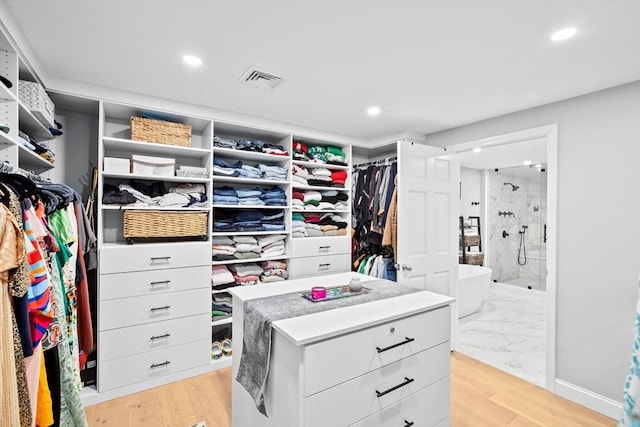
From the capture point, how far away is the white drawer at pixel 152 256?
2.20m

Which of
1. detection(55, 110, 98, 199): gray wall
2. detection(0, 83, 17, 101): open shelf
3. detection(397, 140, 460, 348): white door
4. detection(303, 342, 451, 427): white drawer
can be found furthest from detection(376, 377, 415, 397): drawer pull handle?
detection(55, 110, 98, 199): gray wall

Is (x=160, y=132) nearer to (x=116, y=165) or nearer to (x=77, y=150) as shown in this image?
(x=116, y=165)

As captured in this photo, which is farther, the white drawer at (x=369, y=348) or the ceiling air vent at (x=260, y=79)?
the ceiling air vent at (x=260, y=79)

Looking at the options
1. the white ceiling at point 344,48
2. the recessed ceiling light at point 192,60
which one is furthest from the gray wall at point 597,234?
the recessed ceiling light at point 192,60

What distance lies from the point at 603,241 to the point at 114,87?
3648 mm

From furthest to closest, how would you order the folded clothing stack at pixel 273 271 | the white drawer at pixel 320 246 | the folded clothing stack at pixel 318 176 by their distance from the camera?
the folded clothing stack at pixel 318 176 → the white drawer at pixel 320 246 → the folded clothing stack at pixel 273 271

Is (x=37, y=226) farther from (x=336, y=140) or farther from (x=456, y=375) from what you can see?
(x=456, y=375)

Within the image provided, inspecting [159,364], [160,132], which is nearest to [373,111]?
[160,132]

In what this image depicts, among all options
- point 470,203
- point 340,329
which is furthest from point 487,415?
point 470,203

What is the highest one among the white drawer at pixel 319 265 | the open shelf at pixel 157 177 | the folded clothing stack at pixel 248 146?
the folded clothing stack at pixel 248 146

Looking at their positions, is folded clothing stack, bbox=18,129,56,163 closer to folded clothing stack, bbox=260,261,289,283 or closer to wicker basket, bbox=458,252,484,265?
folded clothing stack, bbox=260,261,289,283

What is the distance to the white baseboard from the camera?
6.78ft

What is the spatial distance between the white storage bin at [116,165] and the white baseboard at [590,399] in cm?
368

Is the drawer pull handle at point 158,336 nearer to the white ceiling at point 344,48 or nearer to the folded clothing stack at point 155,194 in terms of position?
the folded clothing stack at point 155,194
